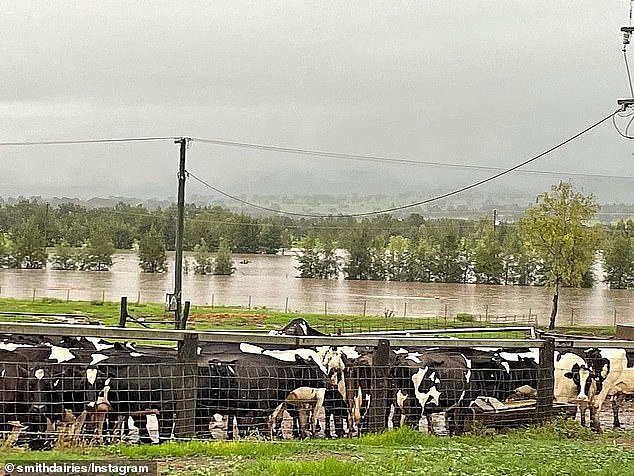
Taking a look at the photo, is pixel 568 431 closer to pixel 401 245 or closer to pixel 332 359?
pixel 332 359

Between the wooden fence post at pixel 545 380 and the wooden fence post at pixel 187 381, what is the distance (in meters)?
4.04

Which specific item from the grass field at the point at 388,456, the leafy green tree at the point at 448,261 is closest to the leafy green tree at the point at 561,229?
the leafy green tree at the point at 448,261

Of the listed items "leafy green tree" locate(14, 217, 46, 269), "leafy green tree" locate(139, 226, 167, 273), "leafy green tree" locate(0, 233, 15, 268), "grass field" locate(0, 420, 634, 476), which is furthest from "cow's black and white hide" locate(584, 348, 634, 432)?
"leafy green tree" locate(0, 233, 15, 268)

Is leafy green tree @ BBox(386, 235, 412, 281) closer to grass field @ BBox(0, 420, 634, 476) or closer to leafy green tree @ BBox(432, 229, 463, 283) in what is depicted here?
leafy green tree @ BBox(432, 229, 463, 283)

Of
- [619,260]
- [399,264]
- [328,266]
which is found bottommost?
[328,266]

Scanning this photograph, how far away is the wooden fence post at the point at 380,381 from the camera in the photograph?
32.5ft

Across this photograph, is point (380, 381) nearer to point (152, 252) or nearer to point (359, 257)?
point (152, 252)

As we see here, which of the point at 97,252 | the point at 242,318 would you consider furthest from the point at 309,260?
the point at 242,318

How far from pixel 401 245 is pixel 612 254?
15303 mm

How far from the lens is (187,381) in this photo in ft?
30.7

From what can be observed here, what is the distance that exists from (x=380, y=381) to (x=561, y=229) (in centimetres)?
3540

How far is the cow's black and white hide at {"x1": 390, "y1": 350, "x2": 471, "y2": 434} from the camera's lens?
448 inches

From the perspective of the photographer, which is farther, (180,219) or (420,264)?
(420,264)

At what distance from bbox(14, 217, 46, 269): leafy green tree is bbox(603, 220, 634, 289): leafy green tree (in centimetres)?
3828
